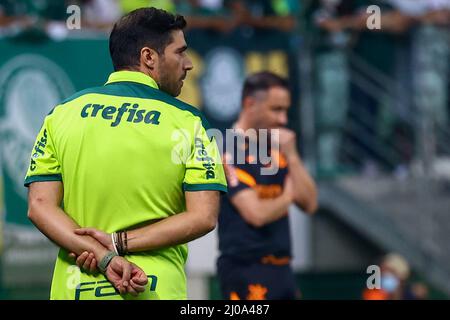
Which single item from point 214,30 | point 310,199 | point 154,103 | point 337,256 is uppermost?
point 214,30

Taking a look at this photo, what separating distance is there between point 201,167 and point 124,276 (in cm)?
54

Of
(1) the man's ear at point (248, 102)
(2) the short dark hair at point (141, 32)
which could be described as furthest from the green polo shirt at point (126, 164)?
(1) the man's ear at point (248, 102)

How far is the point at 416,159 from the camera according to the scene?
44.2 feet

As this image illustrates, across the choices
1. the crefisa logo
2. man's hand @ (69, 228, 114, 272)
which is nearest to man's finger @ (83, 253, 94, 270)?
man's hand @ (69, 228, 114, 272)

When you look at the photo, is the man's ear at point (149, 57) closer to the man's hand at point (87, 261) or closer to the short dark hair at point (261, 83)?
the man's hand at point (87, 261)

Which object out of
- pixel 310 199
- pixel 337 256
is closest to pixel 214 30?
pixel 337 256

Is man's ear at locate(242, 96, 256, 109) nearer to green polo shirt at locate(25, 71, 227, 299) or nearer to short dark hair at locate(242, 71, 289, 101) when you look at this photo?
short dark hair at locate(242, 71, 289, 101)

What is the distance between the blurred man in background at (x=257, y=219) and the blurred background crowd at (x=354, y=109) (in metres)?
3.46

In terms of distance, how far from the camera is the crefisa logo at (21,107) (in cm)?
A: 1115

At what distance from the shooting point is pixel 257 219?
766 centimetres

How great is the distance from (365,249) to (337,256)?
1.37ft

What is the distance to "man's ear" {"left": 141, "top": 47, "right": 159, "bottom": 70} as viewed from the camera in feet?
16.9

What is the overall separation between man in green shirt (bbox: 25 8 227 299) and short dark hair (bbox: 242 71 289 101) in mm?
3027
